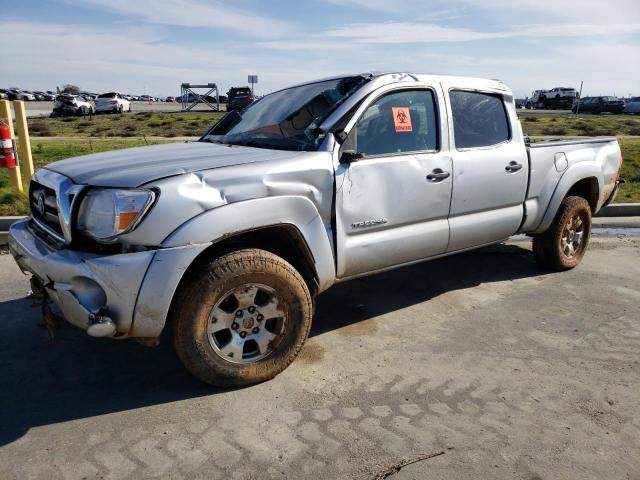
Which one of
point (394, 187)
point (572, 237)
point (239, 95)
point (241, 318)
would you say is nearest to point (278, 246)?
point (241, 318)

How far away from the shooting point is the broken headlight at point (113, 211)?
2.60 metres

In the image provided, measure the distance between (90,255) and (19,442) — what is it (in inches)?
38.0

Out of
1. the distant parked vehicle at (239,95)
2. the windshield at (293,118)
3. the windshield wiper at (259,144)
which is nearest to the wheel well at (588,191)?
the windshield at (293,118)

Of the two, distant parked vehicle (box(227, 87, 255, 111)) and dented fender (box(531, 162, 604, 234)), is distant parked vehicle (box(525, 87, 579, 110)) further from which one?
dented fender (box(531, 162, 604, 234))

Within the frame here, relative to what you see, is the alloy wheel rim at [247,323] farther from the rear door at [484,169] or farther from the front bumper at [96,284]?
the rear door at [484,169]

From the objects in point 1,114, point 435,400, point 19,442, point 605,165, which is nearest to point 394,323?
point 435,400

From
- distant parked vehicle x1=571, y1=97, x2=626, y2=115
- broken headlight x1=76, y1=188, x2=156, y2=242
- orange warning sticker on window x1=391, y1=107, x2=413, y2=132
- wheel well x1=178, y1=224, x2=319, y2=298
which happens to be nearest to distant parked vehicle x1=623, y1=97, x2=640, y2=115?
distant parked vehicle x1=571, y1=97, x2=626, y2=115

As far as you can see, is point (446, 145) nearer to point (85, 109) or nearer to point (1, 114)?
point (1, 114)

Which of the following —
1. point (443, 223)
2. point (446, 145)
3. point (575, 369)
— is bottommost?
point (575, 369)

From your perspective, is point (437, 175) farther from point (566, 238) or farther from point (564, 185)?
point (566, 238)

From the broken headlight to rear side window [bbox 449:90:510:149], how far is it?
2.42 m

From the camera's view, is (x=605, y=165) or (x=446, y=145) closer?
(x=446, y=145)

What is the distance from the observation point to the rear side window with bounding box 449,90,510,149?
404 centimetres

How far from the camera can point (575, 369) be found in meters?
3.36
